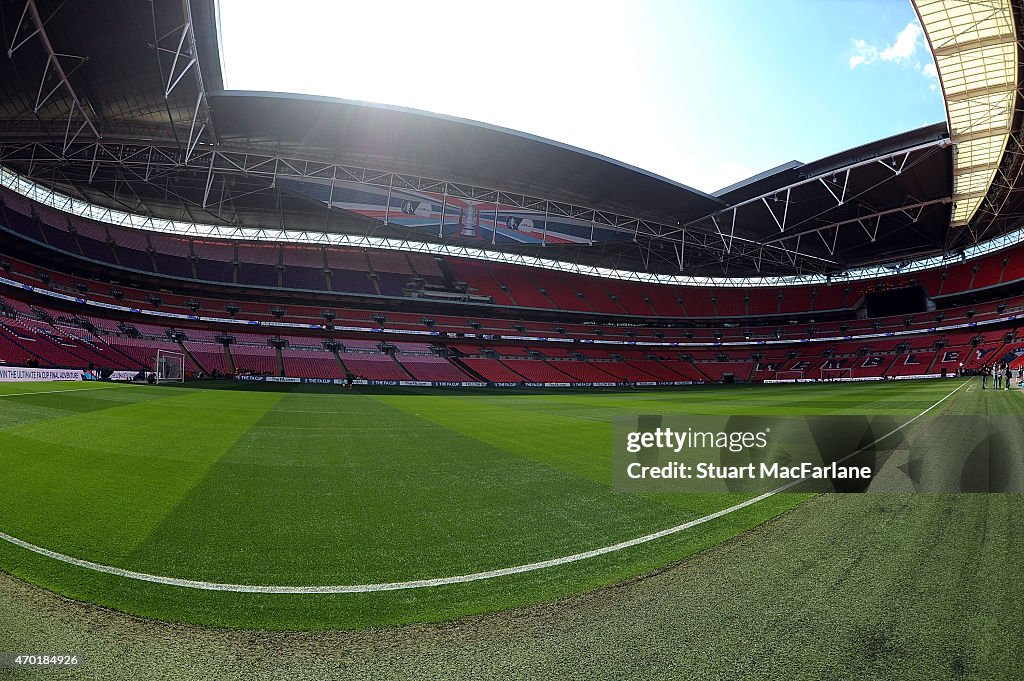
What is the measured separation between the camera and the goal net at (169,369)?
31.7 metres

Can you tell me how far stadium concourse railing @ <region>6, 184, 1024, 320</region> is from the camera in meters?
41.4

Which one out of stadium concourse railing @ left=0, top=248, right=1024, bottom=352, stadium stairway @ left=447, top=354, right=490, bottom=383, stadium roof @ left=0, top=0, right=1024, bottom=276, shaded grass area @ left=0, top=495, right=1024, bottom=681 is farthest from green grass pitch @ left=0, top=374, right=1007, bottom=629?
stadium concourse railing @ left=0, top=248, right=1024, bottom=352

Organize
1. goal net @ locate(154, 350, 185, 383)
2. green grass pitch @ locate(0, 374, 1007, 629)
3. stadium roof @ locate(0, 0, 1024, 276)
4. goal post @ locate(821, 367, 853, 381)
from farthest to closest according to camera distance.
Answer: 1. goal post @ locate(821, 367, 853, 381)
2. goal net @ locate(154, 350, 185, 383)
3. stadium roof @ locate(0, 0, 1024, 276)
4. green grass pitch @ locate(0, 374, 1007, 629)

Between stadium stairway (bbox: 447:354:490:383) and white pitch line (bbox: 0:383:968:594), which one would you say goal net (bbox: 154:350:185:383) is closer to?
stadium stairway (bbox: 447:354:490:383)

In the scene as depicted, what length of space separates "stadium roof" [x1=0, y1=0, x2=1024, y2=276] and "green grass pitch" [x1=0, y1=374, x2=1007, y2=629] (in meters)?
20.1

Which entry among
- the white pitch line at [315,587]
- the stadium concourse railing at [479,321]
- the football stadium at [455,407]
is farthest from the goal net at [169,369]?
the white pitch line at [315,587]

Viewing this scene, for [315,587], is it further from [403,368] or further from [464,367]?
[464,367]

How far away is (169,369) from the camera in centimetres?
3384

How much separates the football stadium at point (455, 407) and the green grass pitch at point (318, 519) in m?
0.05

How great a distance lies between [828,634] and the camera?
240 centimetres

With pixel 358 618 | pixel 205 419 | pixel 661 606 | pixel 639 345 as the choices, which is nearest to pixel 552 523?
pixel 661 606

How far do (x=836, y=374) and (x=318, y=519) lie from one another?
60.3 metres

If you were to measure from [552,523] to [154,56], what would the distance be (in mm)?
28507

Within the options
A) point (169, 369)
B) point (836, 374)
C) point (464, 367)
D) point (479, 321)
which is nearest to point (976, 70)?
point (836, 374)
